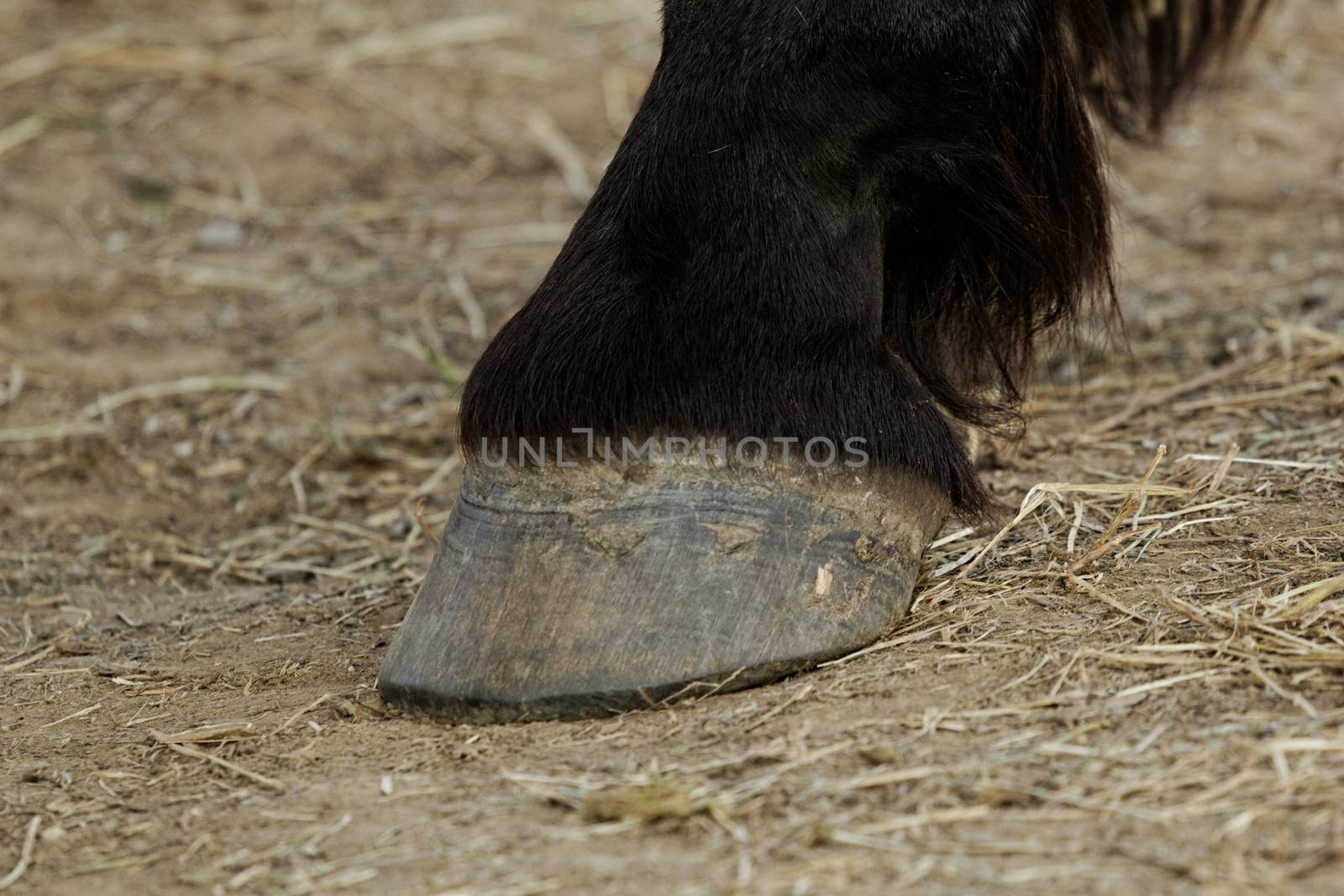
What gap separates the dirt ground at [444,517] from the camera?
3.54 ft

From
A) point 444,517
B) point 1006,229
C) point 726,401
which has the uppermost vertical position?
point 1006,229

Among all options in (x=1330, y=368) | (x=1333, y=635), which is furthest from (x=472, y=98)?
(x=1333, y=635)

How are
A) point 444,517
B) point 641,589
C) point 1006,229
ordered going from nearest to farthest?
1. point 641,589
2. point 1006,229
3. point 444,517

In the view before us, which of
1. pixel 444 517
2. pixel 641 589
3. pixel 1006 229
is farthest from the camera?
pixel 444 517

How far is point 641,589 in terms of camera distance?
1.29 m

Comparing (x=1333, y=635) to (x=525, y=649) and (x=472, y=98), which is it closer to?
(x=525, y=649)

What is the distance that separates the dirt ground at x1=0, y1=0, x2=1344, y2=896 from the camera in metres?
1.08

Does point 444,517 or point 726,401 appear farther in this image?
point 444,517

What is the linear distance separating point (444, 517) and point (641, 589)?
873 millimetres

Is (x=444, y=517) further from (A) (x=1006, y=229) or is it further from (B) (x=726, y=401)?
(A) (x=1006, y=229)

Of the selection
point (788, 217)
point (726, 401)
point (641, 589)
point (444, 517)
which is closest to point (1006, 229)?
point (788, 217)

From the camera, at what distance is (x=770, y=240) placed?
4.38 ft

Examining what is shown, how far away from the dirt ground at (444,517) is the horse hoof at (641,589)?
35 millimetres

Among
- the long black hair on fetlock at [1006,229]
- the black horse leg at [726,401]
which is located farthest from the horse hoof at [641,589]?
the long black hair on fetlock at [1006,229]
